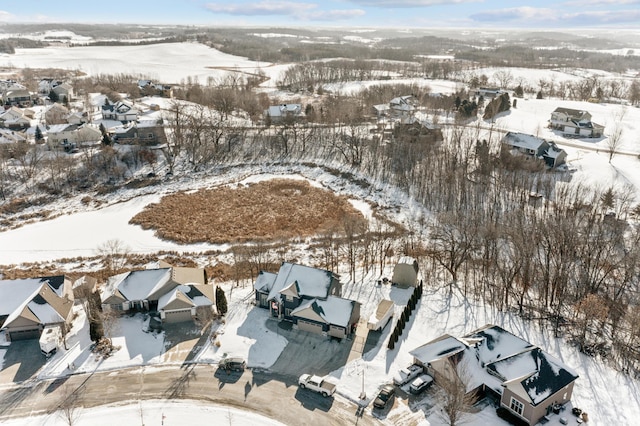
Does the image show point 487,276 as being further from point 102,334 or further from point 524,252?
point 102,334

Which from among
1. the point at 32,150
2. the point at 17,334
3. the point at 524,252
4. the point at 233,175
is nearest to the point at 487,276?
the point at 524,252

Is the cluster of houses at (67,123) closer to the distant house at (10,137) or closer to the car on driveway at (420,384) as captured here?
the distant house at (10,137)

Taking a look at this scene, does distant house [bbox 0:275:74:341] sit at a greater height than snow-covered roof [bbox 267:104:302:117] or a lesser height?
lesser

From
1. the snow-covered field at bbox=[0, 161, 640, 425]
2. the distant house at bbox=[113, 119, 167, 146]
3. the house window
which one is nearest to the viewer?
the house window

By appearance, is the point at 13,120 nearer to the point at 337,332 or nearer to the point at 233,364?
the point at 233,364

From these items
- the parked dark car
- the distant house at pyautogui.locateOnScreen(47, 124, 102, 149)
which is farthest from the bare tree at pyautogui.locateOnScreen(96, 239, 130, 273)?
the distant house at pyautogui.locateOnScreen(47, 124, 102, 149)

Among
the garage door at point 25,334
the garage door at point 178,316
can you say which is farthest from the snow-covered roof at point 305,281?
the garage door at point 25,334

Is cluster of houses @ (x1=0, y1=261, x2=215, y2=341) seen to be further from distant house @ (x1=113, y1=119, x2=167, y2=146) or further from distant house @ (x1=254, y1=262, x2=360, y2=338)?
distant house @ (x1=113, y1=119, x2=167, y2=146)
